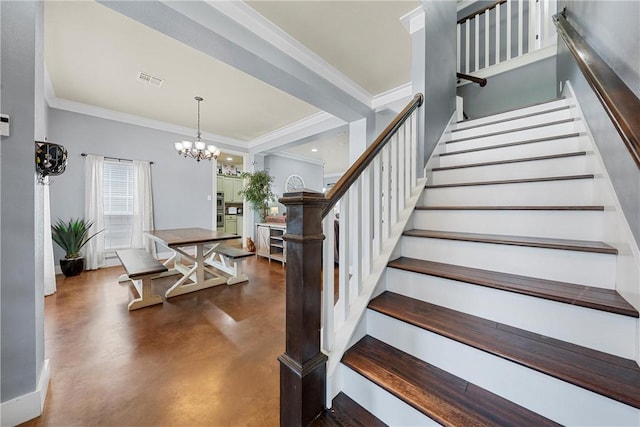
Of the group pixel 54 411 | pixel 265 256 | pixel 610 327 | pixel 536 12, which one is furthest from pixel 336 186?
pixel 265 256

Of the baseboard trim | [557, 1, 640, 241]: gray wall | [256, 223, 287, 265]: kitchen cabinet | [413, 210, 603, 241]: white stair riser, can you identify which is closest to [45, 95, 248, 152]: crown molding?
[256, 223, 287, 265]: kitchen cabinet

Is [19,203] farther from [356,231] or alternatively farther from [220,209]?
[220,209]

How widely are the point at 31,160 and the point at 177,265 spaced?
280 centimetres

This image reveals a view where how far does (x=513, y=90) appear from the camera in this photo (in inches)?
121

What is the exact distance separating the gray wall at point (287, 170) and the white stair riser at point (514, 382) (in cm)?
583

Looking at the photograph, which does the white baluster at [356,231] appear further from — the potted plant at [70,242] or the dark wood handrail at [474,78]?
the potted plant at [70,242]

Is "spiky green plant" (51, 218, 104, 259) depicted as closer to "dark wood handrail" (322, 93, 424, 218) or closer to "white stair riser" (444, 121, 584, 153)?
"dark wood handrail" (322, 93, 424, 218)

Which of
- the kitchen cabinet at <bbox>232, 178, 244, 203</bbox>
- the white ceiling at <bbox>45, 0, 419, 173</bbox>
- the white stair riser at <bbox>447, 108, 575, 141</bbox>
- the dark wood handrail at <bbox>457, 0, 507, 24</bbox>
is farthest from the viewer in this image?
the kitchen cabinet at <bbox>232, 178, 244, 203</bbox>

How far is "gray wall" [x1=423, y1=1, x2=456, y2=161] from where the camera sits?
216 centimetres

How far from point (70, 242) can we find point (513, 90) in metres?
6.68

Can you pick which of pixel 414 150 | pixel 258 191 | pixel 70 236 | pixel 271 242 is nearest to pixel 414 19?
pixel 414 150

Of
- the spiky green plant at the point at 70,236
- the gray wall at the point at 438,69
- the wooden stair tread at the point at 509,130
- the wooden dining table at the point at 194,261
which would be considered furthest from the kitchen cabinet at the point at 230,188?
the wooden stair tread at the point at 509,130

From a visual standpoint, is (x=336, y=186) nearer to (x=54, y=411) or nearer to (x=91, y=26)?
(x=54, y=411)

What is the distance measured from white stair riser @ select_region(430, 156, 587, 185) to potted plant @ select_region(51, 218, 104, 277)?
506cm
